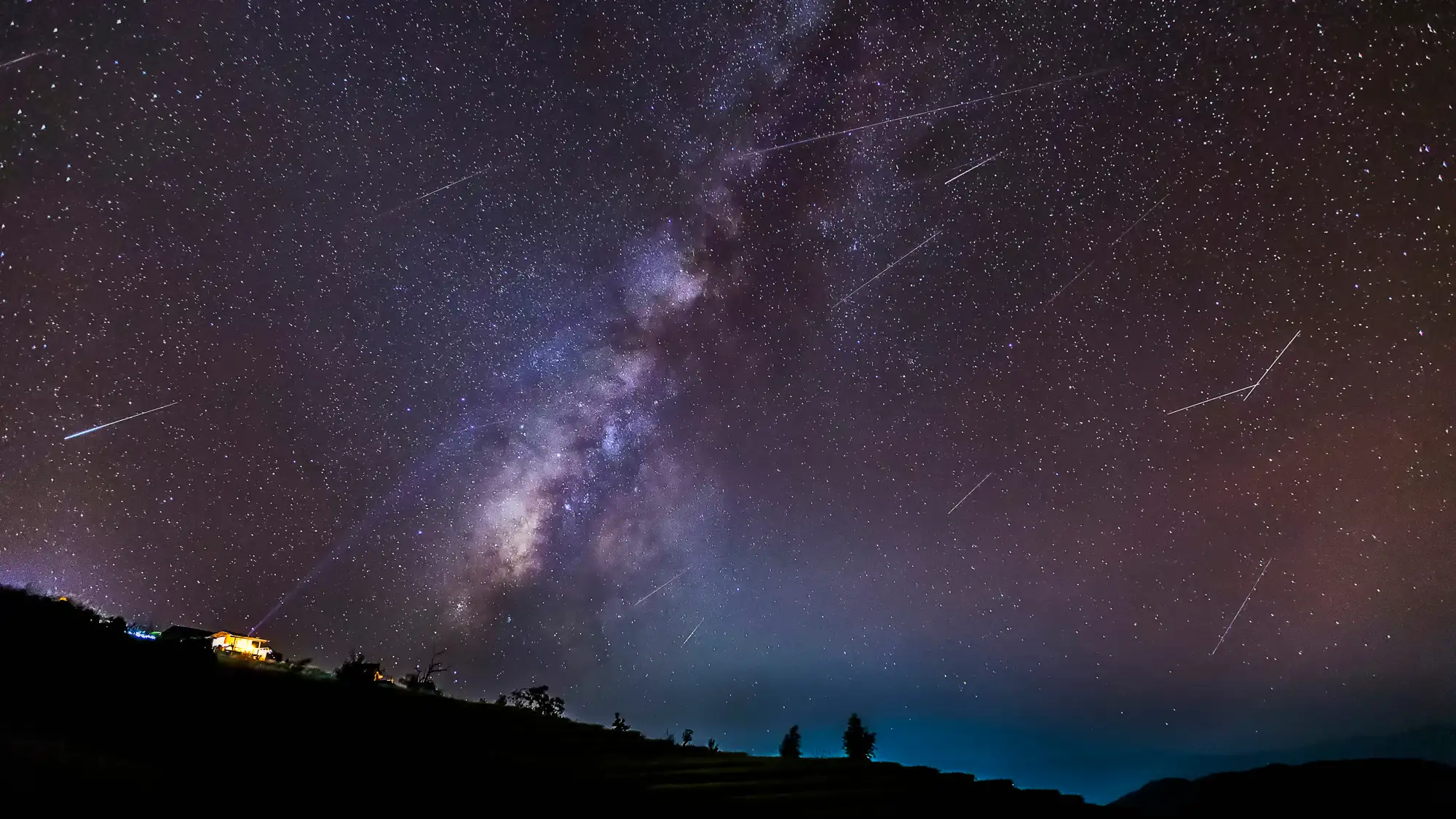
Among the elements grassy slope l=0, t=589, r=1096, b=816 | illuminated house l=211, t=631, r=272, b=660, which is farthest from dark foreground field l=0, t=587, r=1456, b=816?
illuminated house l=211, t=631, r=272, b=660

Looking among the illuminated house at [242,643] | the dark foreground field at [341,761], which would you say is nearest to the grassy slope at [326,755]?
the dark foreground field at [341,761]

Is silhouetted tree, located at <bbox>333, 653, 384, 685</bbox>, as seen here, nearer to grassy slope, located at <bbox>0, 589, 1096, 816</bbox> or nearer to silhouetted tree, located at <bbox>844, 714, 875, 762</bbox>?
grassy slope, located at <bbox>0, 589, 1096, 816</bbox>

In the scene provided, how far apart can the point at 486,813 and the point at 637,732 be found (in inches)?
335

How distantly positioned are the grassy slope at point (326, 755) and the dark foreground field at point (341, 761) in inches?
1.3

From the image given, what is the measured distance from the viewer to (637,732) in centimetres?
1310

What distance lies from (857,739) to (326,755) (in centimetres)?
5372

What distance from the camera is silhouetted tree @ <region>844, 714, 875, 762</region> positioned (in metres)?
52.1

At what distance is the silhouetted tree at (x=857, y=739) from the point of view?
52.1 metres

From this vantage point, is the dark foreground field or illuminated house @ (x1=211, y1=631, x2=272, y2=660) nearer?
the dark foreground field

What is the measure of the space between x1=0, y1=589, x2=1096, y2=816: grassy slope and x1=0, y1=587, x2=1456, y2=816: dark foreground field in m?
0.03

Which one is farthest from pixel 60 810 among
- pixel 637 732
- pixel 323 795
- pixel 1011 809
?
pixel 637 732

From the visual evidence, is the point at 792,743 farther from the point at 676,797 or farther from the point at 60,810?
the point at 60,810

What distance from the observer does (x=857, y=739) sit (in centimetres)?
5306

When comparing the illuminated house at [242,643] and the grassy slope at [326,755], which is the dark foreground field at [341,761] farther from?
the illuminated house at [242,643]
